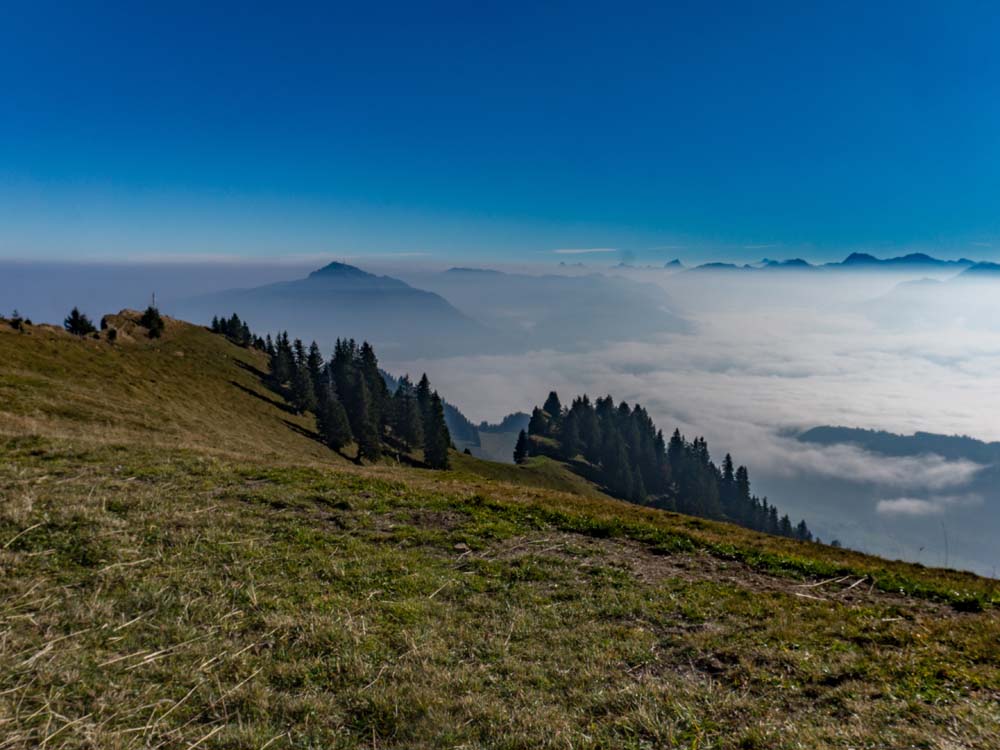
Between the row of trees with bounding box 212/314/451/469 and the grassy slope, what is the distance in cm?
8427

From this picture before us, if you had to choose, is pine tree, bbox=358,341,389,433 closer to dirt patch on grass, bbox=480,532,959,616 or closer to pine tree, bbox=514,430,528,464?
pine tree, bbox=514,430,528,464

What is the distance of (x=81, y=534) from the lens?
36.9ft

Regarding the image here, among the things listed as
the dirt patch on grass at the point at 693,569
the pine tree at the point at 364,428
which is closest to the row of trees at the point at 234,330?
the pine tree at the point at 364,428

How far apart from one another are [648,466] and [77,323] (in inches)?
6736

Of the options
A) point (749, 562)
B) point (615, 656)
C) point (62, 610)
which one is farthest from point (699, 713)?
point (62, 610)

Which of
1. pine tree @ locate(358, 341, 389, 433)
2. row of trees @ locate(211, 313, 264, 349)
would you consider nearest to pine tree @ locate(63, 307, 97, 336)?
pine tree @ locate(358, 341, 389, 433)

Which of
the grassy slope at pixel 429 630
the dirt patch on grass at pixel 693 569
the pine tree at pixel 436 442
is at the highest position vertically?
the grassy slope at pixel 429 630

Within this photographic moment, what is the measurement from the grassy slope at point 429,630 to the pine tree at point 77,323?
81.1 m

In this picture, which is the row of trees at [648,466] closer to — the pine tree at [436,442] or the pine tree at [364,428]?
the pine tree at [436,442]

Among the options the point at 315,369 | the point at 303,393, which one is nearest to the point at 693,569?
the point at 303,393

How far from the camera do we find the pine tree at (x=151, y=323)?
103m

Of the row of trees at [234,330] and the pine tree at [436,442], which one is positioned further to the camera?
the row of trees at [234,330]

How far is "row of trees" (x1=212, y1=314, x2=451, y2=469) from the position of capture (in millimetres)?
101062

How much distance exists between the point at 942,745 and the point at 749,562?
928 centimetres
